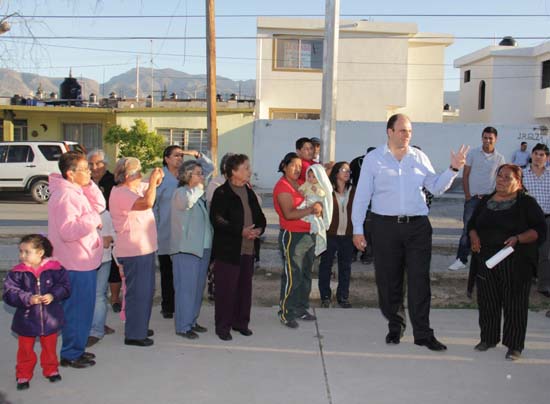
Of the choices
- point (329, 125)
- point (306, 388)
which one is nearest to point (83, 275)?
point (306, 388)

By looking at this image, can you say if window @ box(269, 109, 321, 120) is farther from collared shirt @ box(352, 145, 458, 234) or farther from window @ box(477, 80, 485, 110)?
collared shirt @ box(352, 145, 458, 234)

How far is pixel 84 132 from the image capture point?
2903 centimetres

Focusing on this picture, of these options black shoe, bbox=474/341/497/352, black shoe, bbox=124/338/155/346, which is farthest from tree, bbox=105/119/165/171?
black shoe, bbox=474/341/497/352

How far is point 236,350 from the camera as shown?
5727mm

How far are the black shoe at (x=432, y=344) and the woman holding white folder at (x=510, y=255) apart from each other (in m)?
0.33

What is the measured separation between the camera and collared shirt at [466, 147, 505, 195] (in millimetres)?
8336

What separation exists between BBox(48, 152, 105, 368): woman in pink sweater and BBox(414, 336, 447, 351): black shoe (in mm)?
2944

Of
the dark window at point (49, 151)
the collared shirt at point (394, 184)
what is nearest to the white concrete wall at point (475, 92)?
the dark window at point (49, 151)

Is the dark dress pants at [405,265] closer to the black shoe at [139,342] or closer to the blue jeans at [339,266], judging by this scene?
the blue jeans at [339,266]

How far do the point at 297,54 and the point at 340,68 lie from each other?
2016mm

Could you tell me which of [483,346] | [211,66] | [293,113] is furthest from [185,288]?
[293,113]

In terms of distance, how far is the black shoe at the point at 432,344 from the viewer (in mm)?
5703

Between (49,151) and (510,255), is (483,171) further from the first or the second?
(49,151)

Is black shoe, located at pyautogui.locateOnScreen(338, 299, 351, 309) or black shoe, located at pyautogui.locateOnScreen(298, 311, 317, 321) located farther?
black shoe, located at pyautogui.locateOnScreen(338, 299, 351, 309)
